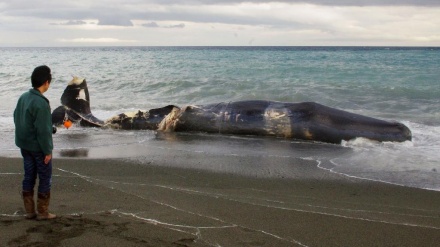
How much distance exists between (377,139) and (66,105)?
6966mm

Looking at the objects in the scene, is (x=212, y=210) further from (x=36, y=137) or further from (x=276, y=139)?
(x=276, y=139)

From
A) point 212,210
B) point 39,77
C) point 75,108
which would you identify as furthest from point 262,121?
point 39,77

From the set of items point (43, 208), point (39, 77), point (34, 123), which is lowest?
point (43, 208)

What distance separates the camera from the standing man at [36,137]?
14.9 feet

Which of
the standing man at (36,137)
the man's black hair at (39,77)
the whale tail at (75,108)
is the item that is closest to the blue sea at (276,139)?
the whale tail at (75,108)

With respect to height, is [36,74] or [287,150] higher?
[36,74]

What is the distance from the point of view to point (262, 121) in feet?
34.0

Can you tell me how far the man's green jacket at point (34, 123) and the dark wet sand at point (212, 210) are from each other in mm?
652

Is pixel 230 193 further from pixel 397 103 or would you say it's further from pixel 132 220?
pixel 397 103

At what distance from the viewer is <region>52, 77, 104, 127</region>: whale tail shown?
1186cm

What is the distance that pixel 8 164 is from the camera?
23.8 feet

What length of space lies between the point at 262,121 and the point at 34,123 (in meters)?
6.32

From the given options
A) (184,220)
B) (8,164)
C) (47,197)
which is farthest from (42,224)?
(8,164)

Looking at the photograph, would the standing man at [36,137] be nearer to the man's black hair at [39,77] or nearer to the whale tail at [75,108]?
the man's black hair at [39,77]
